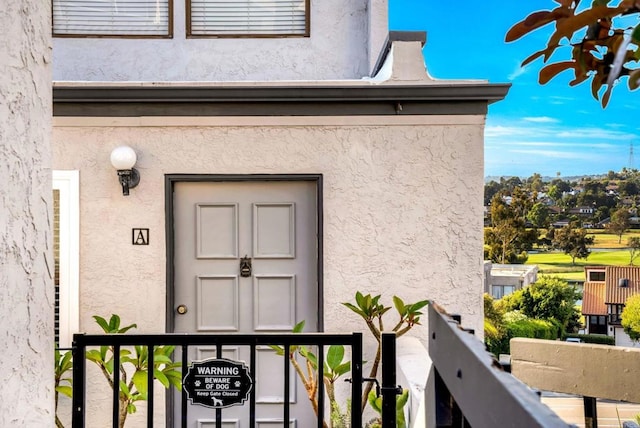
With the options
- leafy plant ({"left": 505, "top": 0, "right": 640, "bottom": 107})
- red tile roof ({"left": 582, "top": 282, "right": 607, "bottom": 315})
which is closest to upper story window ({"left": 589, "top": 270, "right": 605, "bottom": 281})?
red tile roof ({"left": 582, "top": 282, "right": 607, "bottom": 315})

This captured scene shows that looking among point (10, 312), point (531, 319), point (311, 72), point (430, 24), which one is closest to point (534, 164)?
point (430, 24)

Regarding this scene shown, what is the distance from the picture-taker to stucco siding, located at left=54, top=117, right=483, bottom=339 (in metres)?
4.34

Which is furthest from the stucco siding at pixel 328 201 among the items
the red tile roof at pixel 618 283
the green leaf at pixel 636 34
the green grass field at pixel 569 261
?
the green grass field at pixel 569 261

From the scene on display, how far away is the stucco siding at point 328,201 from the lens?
434 cm

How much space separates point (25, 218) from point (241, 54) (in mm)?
4262

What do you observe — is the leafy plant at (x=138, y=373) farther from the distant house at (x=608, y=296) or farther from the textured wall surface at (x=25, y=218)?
the distant house at (x=608, y=296)

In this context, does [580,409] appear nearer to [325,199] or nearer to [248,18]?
[325,199]

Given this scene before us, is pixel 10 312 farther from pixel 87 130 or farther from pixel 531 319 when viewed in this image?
pixel 531 319

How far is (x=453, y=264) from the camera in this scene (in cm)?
434

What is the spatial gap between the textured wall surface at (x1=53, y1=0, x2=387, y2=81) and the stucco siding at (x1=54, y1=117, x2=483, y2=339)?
119cm

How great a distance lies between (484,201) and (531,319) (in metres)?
18.3

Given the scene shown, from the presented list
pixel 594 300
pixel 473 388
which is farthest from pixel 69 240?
pixel 594 300

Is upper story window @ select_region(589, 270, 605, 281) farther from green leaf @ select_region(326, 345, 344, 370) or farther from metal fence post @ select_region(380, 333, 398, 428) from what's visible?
metal fence post @ select_region(380, 333, 398, 428)

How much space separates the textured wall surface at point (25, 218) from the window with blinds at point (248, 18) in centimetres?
403
